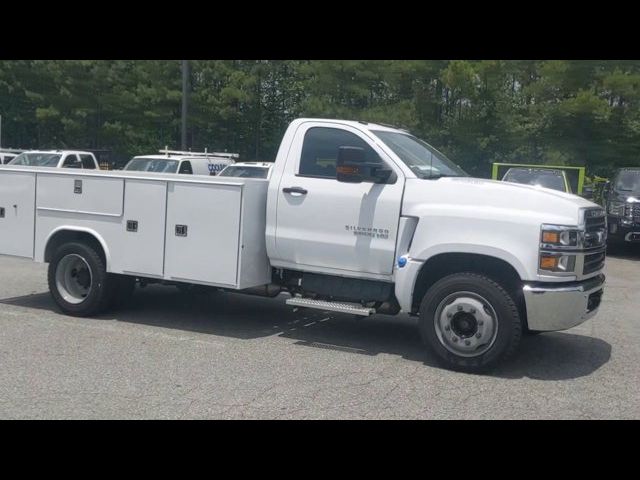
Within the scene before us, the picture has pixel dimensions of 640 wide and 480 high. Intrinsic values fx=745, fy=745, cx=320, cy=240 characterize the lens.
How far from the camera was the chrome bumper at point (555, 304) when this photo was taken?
21.6 feet

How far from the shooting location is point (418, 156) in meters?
7.92

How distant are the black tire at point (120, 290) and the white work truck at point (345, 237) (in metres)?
0.02

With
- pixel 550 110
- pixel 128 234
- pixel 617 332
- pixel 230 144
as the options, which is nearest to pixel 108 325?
pixel 128 234

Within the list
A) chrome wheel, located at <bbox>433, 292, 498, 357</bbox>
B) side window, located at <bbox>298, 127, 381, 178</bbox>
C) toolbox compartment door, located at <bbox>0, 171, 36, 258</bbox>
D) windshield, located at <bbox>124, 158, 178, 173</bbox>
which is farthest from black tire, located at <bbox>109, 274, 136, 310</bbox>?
windshield, located at <bbox>124, 158, 178, 173</bbox>

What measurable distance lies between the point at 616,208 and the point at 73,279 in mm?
12347

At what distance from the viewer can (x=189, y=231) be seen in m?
8.12

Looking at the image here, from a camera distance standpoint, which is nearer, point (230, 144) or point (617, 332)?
point (617, 332)

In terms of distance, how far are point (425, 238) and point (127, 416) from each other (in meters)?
3.18

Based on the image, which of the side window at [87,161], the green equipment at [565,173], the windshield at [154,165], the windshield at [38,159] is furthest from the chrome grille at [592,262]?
the side window at [87,161]

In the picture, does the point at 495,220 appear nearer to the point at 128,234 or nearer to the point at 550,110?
the point at 128,234

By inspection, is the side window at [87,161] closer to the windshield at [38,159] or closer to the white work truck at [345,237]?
the windshield at [38,159]

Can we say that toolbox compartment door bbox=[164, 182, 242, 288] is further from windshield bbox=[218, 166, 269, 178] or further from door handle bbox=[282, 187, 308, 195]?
windshield bbox=[218, 166, 269, 178]

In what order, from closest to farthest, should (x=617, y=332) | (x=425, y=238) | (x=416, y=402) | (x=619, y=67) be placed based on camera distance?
(x=416, y=402) < (x=425, y=238) < (x=617, y=332) < (x=619, y=67)

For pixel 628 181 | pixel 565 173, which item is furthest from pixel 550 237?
pixel 565 173
